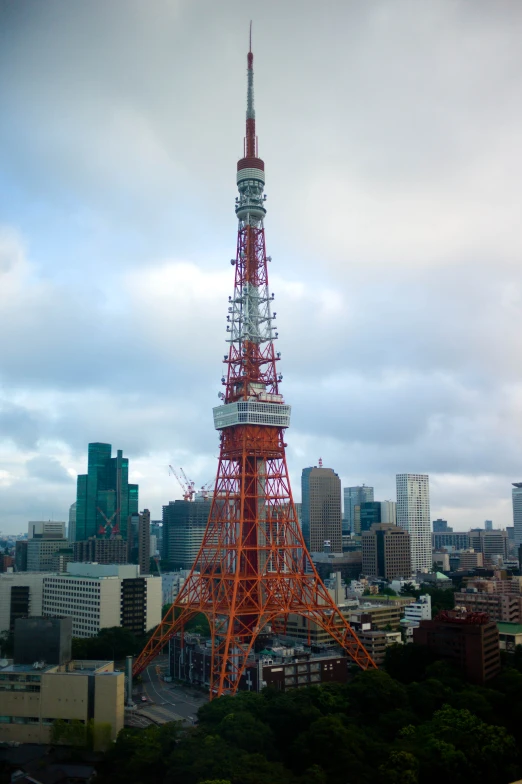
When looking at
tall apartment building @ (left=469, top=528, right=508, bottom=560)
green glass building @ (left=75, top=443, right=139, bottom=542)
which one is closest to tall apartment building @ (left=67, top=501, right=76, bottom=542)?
green glass building @ (left=75, top=443, right=139, bottom=542)

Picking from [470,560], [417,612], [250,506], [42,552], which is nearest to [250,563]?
[250,506]

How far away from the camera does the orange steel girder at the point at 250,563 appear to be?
4003 centimetres

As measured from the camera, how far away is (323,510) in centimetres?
14688

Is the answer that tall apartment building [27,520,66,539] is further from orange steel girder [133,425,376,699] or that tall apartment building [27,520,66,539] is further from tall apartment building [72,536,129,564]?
orange steel girder [133,425,376,699]

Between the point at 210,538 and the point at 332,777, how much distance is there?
21.1 metres

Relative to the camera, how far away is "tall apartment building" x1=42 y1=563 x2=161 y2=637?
197 ft

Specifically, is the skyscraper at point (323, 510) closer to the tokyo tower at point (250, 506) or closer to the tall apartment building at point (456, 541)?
the tall apartment building at point (456, 541)

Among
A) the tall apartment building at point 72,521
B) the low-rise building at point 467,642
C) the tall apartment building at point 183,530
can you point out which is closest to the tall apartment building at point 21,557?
the tall apartment building at point 183,530

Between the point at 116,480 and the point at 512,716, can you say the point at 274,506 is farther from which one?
the point at 116,480

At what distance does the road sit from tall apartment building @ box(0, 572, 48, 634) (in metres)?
19.9

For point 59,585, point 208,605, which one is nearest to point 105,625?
point 59,585

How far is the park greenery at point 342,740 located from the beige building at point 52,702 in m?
2.74

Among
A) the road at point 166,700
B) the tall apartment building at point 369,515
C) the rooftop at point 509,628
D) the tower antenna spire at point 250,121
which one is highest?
the tower antenna spire at point 250,121

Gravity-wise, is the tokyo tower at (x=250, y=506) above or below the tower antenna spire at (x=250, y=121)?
below
